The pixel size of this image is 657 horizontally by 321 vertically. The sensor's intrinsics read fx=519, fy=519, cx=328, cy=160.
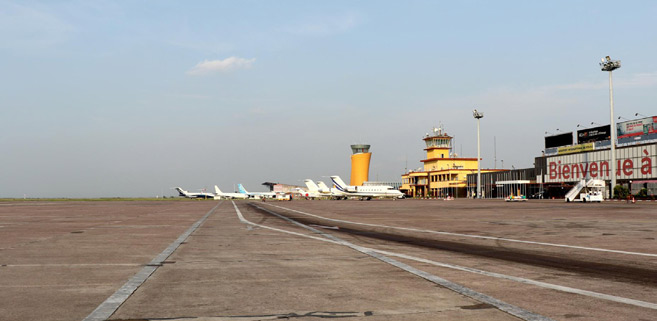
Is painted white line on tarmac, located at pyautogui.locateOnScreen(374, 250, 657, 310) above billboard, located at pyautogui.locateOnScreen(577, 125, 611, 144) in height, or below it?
below

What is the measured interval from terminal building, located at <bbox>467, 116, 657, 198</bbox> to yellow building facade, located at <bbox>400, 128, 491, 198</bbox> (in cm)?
1333

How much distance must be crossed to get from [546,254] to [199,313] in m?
Answer: 9.89

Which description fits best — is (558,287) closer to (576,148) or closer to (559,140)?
(576,148)

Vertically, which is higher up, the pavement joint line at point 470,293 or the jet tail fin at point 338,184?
the jet tail fin at point 338,184

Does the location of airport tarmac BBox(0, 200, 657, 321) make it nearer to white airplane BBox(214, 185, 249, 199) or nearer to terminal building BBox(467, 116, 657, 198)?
terminal building BBox(467, 116, 657, 198)

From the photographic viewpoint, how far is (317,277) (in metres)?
9.04

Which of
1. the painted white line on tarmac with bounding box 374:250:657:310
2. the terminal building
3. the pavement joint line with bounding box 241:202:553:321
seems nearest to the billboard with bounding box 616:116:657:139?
the terminal building

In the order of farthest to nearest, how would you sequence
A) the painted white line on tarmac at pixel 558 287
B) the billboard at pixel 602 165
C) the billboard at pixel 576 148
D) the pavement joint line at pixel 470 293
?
1. the billboard at pixel 576 148
2. the billboard at pixel 602 165
3. the painted white line on tarmac at pixel 558 287
4. the pavement joint line at pixel 470 293

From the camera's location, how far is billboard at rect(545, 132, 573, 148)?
Result: 395ft

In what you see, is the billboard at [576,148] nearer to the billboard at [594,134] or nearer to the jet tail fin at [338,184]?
the billboard at [594,134]

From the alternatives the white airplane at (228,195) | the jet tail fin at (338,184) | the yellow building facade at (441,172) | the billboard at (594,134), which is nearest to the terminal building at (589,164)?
the billboard at (594,134)

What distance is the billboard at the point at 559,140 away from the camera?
395 ft

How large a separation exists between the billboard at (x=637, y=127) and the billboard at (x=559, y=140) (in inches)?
598

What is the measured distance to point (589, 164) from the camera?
354ft
